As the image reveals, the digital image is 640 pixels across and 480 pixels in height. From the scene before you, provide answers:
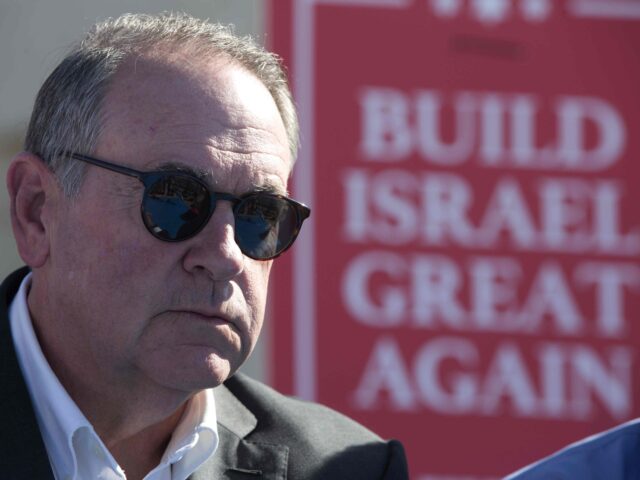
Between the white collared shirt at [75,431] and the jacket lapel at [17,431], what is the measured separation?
37 millimetres

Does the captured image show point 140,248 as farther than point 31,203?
No

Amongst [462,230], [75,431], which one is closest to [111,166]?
[75,431]

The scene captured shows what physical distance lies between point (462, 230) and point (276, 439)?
1921mm

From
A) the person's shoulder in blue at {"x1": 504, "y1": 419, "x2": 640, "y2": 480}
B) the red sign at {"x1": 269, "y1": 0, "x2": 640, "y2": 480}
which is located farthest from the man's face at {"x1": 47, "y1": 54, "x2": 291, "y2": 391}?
the red sign at {"x1": 269, "y1": 0, "x2": 640, "y2": 480}

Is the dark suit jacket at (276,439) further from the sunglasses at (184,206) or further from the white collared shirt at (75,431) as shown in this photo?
the sunglasses at (184,206)

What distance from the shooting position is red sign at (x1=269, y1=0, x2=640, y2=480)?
461cm

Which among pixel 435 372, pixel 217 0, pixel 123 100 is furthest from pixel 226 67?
pixel 435 372

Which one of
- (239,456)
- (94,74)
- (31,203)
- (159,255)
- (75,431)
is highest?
(94,74)

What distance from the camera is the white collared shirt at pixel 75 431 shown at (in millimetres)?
2617

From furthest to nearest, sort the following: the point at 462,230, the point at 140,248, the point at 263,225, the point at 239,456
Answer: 1. the point at 462,230
2. the point at 239,456
3. the point at 263,225
4. the point at 140,248

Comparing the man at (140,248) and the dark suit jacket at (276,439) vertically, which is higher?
the man at (140,248)

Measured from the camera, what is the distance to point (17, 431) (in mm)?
2582

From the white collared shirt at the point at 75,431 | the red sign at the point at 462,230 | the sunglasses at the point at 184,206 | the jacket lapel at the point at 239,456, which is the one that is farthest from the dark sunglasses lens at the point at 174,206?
the red sign at the point at 462,230

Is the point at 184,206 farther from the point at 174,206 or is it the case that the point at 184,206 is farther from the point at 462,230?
the point at 462,230
